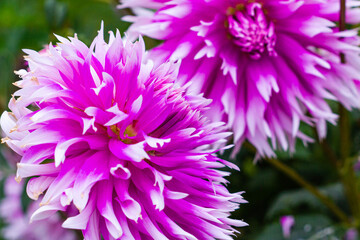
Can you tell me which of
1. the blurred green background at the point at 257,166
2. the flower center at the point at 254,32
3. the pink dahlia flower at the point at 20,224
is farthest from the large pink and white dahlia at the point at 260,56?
the pink dahlia flower at the point at 20,224

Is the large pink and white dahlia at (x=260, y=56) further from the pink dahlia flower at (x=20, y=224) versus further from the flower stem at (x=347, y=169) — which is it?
the pink dahlia flower at (x=20, y=224)

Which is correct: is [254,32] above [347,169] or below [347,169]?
above

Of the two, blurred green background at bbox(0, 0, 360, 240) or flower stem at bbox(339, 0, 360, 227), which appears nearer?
flower stem at bbox(339, 0, 360, 227)

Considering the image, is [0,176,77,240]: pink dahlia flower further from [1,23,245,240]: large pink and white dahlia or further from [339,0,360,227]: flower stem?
[1,23,245,240]: large pink and white dahlia

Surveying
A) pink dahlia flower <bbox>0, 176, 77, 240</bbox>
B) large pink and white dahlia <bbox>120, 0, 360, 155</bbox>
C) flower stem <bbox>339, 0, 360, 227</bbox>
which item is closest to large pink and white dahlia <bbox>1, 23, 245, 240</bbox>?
large pink and white dahlia <bbox>120, 0, 360, 155</bbox>

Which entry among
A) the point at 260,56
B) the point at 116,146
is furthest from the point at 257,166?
the point at 116,146

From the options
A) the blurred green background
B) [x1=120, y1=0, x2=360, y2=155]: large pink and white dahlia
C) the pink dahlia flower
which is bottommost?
the pink dahlia flower

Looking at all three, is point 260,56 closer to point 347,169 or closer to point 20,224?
point 347,169
